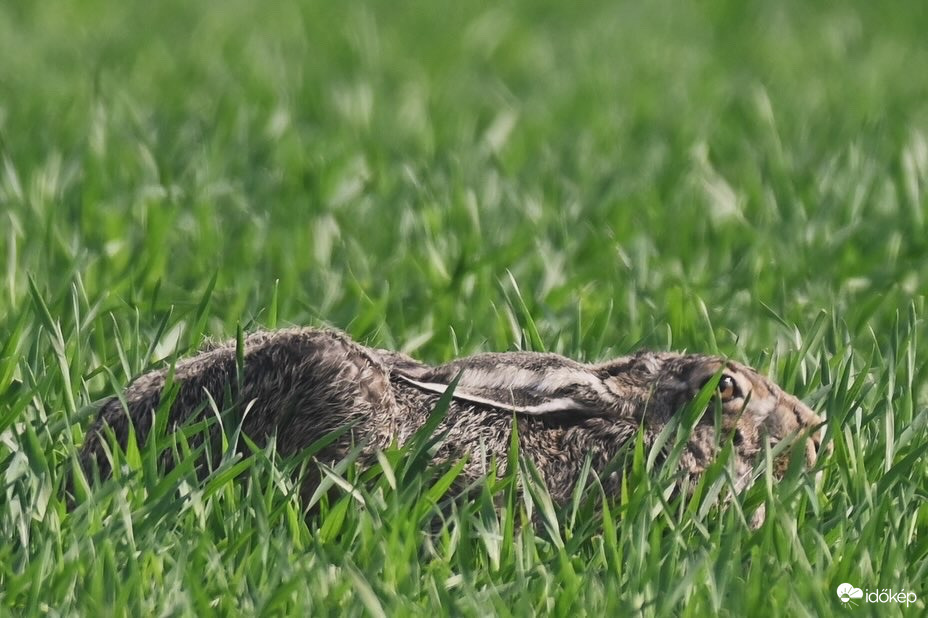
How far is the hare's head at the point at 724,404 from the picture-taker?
4.25m

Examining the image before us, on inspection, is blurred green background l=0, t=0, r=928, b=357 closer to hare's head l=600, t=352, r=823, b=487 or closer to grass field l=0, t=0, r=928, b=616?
grass field l=0, t=0, r=928, b=616

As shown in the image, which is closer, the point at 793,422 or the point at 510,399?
the point at 510,399

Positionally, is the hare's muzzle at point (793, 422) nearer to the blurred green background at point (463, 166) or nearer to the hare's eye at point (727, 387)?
the hare's eye at point (727, 387)

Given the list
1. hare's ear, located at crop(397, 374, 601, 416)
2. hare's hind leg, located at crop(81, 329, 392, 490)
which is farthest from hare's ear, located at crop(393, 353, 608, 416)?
hare's hind leg, located at crop(81, 329, 392, 490)

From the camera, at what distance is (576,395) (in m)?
4.23

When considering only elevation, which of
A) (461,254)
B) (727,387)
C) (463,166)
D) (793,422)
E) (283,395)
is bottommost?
(463,166)

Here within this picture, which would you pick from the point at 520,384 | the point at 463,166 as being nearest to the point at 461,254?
the point at 463,166

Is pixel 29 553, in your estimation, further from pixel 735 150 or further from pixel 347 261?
pixel 735 150

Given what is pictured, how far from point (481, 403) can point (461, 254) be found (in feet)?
6.66

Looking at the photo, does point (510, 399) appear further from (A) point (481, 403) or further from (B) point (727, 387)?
(B) point (727, 387)

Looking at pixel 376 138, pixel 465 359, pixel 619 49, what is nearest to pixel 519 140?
pixel 376 138

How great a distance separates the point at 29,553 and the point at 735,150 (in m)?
5.24

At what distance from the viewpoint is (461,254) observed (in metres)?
6.15

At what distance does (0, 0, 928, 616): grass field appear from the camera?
372 cm
